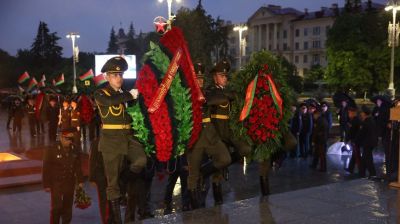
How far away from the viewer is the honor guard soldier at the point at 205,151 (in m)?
6.75

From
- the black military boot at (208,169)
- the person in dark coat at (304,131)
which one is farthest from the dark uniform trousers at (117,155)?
the person in dark coat at (304,131)

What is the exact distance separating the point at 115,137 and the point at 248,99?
2.29 metres

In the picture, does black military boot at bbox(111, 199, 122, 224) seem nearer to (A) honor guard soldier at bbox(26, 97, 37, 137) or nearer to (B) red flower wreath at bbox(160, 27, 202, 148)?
(B) red flower wreath at bbox(160, 27, 202, 148)

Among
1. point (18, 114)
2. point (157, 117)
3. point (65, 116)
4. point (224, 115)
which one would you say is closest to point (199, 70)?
point (224, 115)

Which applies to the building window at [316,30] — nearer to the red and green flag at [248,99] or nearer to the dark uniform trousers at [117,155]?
the red and green flag at [248,99]

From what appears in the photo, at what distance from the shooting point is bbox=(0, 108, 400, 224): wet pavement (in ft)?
20.2

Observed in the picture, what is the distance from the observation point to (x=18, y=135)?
21109 millimetres

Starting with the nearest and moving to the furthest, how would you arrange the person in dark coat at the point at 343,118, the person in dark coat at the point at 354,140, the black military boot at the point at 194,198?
the black military boot at the point at 194,198, the person in dark coat at the point at 354,140, the person in dark coat at the point at 343,118

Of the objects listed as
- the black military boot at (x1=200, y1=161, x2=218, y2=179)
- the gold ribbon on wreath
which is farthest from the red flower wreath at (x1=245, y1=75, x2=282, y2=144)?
the gold ribbon on wreath

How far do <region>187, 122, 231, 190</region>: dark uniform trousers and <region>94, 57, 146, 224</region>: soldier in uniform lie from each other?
91 cm

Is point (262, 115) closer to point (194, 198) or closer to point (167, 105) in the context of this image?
point (194, 198)

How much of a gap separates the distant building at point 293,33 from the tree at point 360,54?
40.1 m

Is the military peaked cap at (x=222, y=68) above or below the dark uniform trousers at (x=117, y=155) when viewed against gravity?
above

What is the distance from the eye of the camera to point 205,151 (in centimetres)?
691
